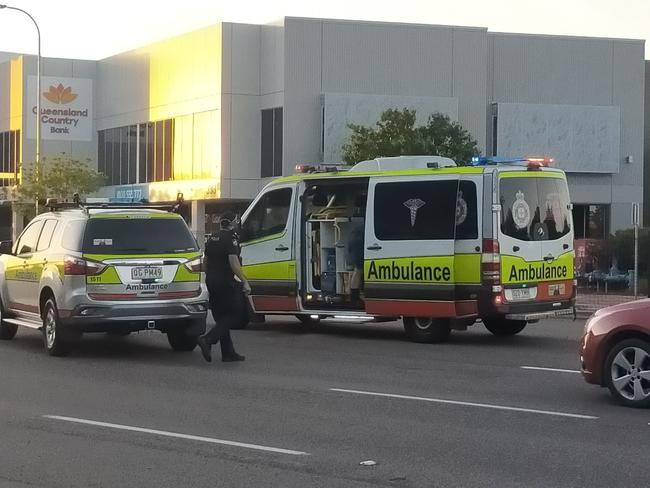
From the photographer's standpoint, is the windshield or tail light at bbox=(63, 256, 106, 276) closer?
tail light at bbox=(63, 256, 106, 276)

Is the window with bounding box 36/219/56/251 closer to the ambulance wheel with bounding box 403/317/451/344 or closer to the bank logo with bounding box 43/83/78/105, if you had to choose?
the ambulance wheel with bounding box 403/317/451/344

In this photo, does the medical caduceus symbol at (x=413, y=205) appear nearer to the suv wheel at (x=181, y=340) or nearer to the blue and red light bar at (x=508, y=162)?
the blue and red light bar at (x=508, y=162)

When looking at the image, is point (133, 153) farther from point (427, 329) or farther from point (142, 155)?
point (427, 329)

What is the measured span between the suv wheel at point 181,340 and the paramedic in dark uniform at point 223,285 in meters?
1.02

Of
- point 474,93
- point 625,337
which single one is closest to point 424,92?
point 474,93

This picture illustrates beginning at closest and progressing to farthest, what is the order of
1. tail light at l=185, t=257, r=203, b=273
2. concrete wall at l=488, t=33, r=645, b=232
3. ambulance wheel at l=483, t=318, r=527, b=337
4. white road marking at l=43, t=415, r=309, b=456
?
white road marking at l=43, t=415, r=309, b=456 → tail light at l=185, t=257, r=203, b=273 → ambulance wheel at l=483, t=318, r=527, b=337 → concrete wall at l=488, t=33, r=645, b=232

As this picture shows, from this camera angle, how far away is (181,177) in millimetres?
49656

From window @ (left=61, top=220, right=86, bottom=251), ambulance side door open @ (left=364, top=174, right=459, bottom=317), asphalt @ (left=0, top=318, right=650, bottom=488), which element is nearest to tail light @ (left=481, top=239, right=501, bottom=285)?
ambulance side door open @ (left=364, top=174, right=459, bottom=317)

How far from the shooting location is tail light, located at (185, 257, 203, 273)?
46.6 feet

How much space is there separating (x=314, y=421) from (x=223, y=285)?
4457mm

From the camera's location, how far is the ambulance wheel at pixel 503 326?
1662cm

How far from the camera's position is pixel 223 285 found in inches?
535

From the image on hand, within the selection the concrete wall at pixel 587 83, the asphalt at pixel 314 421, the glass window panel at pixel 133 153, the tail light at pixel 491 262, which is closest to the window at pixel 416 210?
the tail light at pixel 491 262

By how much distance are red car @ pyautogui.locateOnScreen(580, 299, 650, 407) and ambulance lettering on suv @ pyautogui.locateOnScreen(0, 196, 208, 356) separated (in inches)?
222
